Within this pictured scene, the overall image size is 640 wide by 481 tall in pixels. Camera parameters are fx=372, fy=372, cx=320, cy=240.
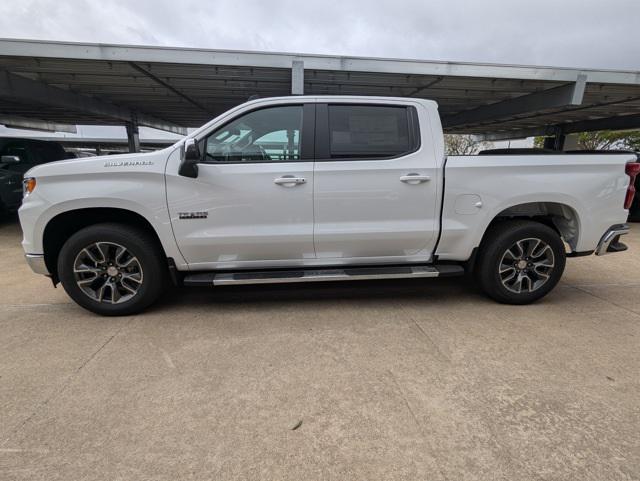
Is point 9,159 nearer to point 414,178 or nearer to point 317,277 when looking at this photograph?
point 317,277

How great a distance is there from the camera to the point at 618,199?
3.72 meters

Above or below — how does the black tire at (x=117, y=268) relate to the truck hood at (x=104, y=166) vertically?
below

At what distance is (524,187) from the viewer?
11.8 ft

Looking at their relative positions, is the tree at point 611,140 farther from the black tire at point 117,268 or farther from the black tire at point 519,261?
the black tire at point 117,268

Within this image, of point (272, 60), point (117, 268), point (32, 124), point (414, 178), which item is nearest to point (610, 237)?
point (414, 178)

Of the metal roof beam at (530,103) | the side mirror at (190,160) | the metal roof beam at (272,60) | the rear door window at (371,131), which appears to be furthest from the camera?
the metal roof beam at (530,103)

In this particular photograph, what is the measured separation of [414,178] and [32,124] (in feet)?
73.3

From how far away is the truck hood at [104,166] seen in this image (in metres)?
3.32

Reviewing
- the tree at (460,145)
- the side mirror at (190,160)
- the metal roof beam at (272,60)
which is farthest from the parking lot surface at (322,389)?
the tree at (460,145)

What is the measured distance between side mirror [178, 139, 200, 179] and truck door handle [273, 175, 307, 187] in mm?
703

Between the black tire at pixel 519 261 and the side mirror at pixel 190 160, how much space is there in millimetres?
2904

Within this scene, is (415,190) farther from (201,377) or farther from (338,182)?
(201,377)

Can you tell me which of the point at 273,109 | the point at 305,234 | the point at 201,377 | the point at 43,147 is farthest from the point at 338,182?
the point at 43,147

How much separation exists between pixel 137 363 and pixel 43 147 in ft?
31.3
